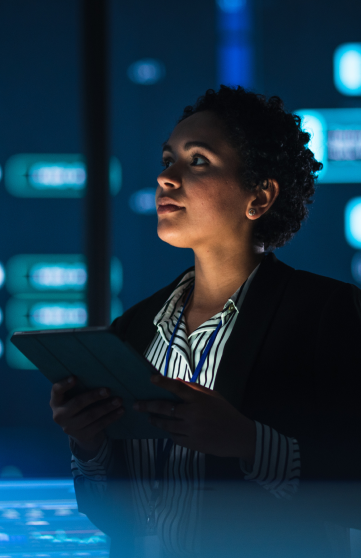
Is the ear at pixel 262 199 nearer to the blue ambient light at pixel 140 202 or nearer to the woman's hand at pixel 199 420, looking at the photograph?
the woman's hand at pixel 199 420

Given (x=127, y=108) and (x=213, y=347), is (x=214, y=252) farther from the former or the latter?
(x=127, y=108)

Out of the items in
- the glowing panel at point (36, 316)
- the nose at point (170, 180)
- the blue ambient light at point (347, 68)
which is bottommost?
the glowing panel at point (36, 316)

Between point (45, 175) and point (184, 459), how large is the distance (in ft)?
7.32

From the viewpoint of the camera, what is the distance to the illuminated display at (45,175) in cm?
270

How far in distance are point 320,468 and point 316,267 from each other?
176 centimetres

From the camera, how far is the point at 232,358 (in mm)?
905

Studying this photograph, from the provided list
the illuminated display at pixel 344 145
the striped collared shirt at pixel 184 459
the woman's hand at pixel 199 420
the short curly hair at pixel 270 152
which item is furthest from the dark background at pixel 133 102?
the woman's hand at pixel 199 420

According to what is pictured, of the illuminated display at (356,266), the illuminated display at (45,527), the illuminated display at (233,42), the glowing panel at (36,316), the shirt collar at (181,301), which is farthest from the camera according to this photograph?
the glowing panel at (36,316)

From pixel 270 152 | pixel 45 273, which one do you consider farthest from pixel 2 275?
pixel 270 152

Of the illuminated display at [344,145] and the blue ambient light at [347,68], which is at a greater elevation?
the blue ambient light at [347,68]

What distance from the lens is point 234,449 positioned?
73 centimetres

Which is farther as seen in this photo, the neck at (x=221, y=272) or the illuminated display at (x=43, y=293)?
the illuminated display at (x=43, y=293)

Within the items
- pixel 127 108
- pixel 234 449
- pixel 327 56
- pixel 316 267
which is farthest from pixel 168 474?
pixel 327 56

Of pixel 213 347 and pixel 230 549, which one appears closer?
pixel 230 549
